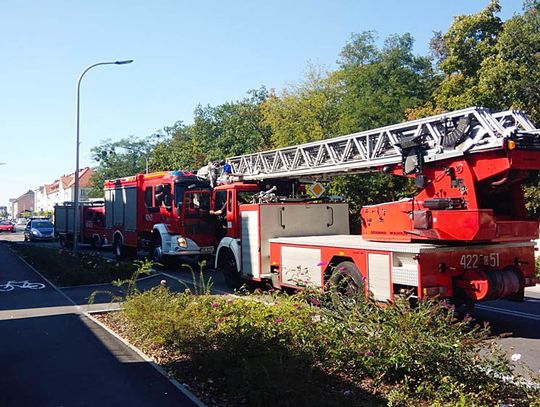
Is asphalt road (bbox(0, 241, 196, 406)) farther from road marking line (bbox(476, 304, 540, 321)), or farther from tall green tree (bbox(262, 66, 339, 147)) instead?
tall green tree (bbox(262, 66, 339, 147))

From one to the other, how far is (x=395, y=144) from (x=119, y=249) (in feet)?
51.9

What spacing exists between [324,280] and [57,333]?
4.62m

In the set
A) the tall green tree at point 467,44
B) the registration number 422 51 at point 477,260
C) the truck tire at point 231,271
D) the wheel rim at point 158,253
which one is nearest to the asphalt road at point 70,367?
the truck tire at point 231,271

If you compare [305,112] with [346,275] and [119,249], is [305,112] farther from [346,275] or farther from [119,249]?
[346,275]

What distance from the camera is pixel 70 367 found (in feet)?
20.9

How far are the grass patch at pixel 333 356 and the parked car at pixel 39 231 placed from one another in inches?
1450

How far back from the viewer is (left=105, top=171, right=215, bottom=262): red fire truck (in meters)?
17.0

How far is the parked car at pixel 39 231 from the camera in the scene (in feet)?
134

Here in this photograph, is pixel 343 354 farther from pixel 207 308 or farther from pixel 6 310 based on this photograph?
pixel 6 310

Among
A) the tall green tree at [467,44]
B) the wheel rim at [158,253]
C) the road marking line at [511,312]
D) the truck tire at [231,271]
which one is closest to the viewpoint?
the road marking line at [511,312]

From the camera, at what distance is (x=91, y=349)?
7.20m

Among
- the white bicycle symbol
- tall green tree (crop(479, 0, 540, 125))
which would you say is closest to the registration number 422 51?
the white bicycle symbol

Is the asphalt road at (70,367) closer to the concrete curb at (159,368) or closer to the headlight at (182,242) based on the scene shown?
the concrete curb at (159,368)

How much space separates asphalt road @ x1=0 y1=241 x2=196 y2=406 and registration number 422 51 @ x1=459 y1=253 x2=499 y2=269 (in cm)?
490
